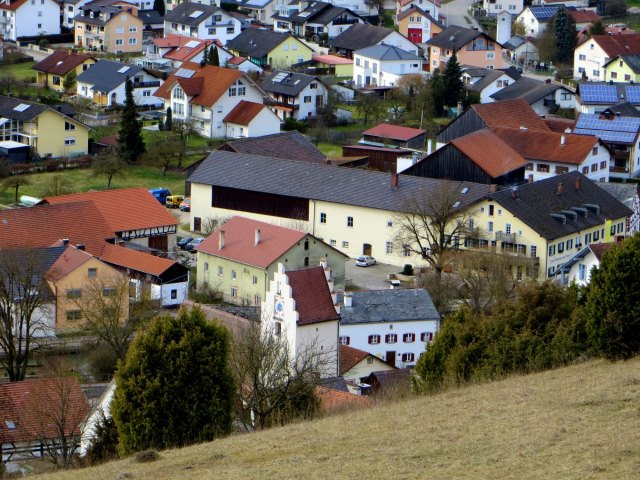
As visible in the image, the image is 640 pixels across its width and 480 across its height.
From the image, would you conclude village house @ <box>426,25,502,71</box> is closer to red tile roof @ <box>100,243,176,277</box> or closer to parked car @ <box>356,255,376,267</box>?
parked car @ <box>356,255,376,267</box>

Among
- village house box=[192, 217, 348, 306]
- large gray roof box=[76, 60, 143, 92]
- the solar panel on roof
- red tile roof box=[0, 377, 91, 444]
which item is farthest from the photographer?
large gray roof box=[76, 60, 143, 92]

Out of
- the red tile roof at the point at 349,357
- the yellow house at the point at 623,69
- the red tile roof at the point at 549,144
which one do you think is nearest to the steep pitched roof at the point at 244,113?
the red tile roof at the point at 549,144

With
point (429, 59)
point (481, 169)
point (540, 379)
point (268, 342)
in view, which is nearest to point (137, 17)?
point (429, 59)

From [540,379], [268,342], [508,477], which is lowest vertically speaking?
[268,342]

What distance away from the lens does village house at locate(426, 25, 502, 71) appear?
7319 cm

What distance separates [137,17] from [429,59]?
48.7 ft

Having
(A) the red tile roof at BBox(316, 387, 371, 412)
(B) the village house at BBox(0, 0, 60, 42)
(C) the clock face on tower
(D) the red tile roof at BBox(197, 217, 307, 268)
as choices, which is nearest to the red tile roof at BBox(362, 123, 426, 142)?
(D) the red tile roof at BBox(197, 217, 307, 268)

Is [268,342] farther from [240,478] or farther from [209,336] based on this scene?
[240,478]

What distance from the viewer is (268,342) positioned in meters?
29.1

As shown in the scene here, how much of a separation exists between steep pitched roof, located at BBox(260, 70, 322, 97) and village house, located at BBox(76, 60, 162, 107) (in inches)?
182

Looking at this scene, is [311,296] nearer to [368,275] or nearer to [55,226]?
[368,275]

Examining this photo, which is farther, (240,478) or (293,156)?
(293,156)

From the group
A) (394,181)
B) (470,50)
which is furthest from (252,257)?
(470,50)

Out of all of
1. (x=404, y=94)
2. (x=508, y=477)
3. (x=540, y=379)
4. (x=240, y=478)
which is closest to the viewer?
A: (x=508, y=477)
